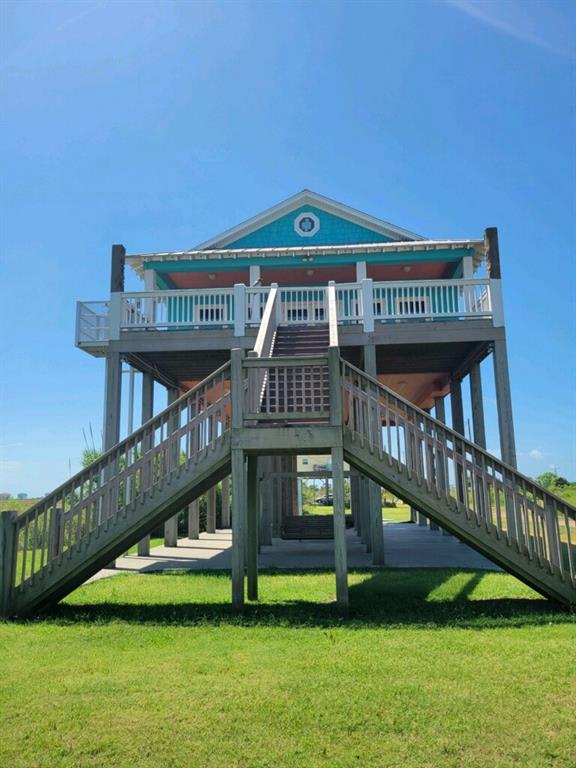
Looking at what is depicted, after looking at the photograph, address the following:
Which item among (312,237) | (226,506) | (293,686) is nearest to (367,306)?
(312,237)

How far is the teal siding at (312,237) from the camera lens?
16.3 m

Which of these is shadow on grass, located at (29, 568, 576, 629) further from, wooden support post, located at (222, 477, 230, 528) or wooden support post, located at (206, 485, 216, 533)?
wooden support post, located at (222, 477, 230, 528)

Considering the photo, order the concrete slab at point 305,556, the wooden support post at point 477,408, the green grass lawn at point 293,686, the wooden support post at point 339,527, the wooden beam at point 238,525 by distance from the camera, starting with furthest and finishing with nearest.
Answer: the wooden support post at point 477,408 → the concrete slab at point 305,556 → the wooden beam at point 238,525 → the wooden support post at point 339,527 → the green grass lawn at point 293,686

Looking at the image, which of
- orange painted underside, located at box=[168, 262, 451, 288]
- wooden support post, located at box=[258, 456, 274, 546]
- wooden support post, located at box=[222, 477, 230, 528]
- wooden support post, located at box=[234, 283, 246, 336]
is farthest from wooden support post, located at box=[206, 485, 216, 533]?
wooden support post, located at box=[234, 283, 246, 336]

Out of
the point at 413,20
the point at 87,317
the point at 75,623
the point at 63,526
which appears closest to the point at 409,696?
the point at 75,623

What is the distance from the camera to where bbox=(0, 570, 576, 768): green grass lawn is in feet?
10.8

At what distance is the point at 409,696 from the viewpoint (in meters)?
4.08

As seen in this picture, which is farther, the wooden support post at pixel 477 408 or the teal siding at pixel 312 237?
the teal siding at pixel 312 237

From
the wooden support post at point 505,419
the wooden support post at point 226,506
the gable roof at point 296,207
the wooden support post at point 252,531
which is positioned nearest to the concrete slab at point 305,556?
the wooden support post at point 505,419

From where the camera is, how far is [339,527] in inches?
281

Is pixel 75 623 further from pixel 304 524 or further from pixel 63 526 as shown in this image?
pixel 304 524

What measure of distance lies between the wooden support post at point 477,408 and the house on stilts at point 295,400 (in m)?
0.05

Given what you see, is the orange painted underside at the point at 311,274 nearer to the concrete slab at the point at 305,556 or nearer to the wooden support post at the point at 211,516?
the concrete slab at the point at 305,556

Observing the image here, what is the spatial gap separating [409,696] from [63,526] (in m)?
4.70
